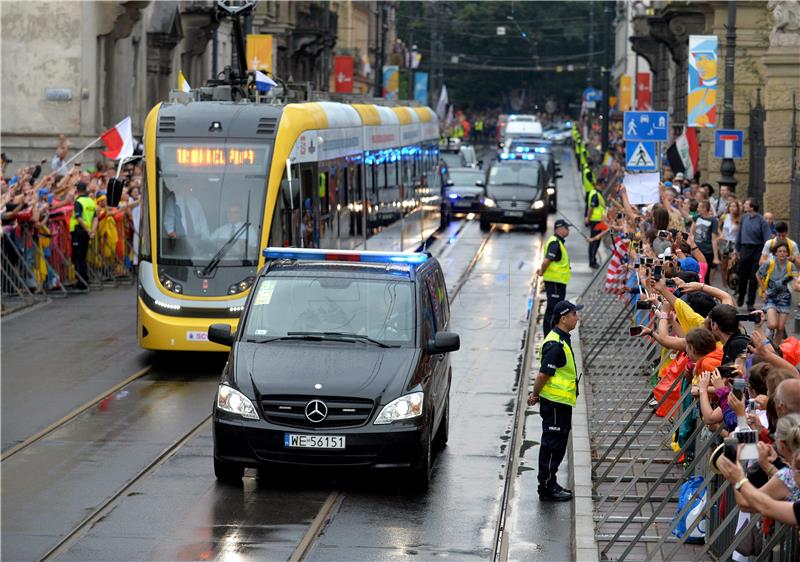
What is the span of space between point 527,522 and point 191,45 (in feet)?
141

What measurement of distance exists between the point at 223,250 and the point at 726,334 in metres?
9.47

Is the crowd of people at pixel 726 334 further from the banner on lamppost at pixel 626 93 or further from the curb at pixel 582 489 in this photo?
the banner on lamppost at pixel 626 93

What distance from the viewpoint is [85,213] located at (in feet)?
85.7

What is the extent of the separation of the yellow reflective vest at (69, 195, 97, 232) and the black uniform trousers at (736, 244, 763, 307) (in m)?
10.5

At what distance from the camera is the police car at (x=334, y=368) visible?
12148 mm

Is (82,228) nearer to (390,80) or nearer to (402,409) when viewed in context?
(402,409)

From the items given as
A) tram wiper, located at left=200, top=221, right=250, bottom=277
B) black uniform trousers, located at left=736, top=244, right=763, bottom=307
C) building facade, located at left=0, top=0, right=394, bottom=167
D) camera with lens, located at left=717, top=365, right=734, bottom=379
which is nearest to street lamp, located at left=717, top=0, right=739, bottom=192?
black uniform trousers, located at left=736, top=244, right=763, bottom=307

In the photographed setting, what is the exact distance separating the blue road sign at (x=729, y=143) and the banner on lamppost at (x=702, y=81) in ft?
2.14

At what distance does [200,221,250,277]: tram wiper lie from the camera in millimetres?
19031

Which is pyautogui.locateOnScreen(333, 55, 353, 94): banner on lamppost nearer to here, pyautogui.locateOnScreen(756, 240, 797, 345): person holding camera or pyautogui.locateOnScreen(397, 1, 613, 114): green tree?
pyautogui.locateOnScreen(397, 1, 613, 114): green tree

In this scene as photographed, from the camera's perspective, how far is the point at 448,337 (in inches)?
509

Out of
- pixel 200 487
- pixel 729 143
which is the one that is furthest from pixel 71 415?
pixel 729 143

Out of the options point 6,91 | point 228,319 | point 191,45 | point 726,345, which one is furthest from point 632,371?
point 191,45

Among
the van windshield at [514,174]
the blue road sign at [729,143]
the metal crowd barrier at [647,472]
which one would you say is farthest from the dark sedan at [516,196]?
the metal crowd barrier at [647,472]
